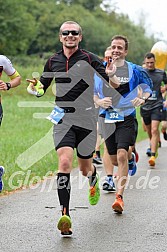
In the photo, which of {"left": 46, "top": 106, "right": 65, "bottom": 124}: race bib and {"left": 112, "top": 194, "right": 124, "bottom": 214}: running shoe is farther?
{"left": 112, "top": 194, "right": 124, "bottom": 214}: running shoe

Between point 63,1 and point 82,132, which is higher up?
point 63,1

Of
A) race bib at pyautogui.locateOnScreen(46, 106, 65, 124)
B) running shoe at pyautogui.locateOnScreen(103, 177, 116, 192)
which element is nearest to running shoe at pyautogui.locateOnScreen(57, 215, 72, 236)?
race bib at pyautogui.locateOnScreen(46, 106, 65, 124)

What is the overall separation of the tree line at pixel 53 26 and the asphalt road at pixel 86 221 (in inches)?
2235

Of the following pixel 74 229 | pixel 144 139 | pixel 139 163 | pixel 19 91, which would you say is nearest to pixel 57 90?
pixel 74 229

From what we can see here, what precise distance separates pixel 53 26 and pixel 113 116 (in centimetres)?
7547

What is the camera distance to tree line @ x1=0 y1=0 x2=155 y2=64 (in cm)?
6700

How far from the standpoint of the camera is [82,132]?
23.5ft

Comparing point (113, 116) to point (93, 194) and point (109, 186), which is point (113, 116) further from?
point (109, 186)

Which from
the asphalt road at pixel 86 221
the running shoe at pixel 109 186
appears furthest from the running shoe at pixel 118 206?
the running shoe at pixel 109 186

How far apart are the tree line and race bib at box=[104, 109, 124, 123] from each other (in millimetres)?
57417

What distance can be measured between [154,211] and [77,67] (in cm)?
203

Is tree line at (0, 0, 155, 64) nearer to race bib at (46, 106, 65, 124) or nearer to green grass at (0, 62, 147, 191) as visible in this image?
green grass at (0, 62, 147, 191)

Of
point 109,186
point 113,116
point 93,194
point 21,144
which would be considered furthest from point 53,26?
point 93,194

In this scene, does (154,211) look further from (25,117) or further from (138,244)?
(25,117)
